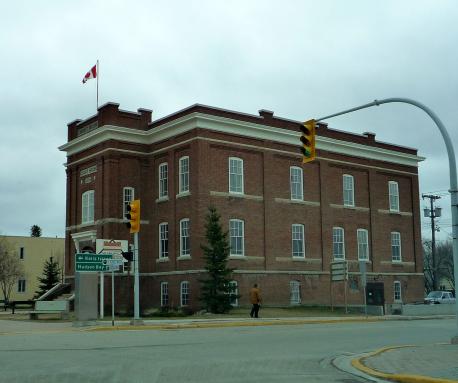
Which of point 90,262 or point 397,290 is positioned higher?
point 90,262

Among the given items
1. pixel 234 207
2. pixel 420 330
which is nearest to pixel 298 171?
pixel 234 207

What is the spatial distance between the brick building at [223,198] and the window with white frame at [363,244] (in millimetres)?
73

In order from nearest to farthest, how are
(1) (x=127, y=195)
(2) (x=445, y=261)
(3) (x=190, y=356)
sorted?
(3) (x=190, y=356)
(1) (x=127, y=195)
(2) (x=445, y=261)

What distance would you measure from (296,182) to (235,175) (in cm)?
551

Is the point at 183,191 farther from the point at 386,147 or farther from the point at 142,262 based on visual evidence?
the point at 386,147

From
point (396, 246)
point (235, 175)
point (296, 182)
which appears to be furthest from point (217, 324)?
point (396, 246)

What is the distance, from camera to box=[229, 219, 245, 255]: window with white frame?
4188 centimetres

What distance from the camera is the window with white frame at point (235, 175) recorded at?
139ft

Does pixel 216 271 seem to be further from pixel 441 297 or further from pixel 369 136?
pixel 441 297

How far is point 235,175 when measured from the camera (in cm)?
4269

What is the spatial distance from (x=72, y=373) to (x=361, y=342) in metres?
10.3

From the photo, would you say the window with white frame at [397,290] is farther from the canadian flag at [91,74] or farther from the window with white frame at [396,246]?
the canadian flag at [91,74]

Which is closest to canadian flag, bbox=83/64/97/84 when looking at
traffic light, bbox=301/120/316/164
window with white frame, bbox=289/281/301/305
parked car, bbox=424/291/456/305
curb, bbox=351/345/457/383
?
window with white frame, bbox=289/281/301/305

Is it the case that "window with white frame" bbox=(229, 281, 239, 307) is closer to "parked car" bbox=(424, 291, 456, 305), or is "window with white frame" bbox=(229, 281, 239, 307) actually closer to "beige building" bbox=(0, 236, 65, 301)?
"parked car" bbox=(424, 291, 456, 305)
